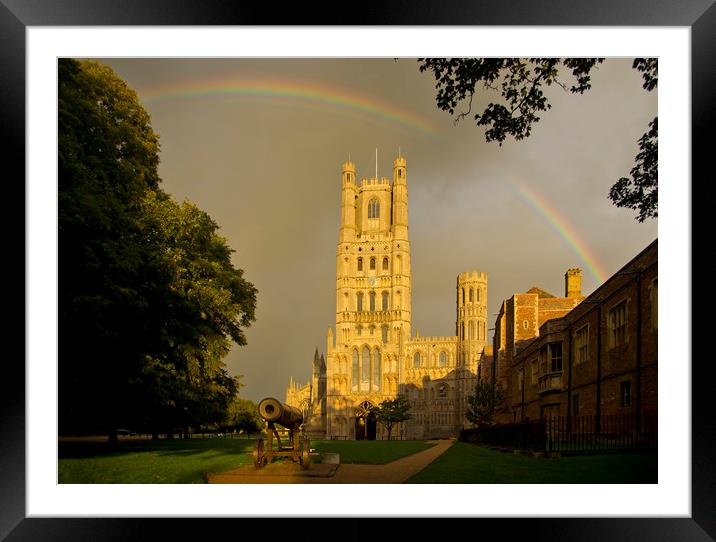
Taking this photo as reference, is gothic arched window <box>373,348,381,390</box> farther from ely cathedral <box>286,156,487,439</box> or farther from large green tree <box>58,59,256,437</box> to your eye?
large green tree <box>58,59,256,437</box>

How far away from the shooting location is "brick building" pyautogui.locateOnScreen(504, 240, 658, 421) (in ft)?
57.2

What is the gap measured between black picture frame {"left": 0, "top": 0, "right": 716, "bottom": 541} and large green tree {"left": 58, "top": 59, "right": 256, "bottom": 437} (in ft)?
19.7

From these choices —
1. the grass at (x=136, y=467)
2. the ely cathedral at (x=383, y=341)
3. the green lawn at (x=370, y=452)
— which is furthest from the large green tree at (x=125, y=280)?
the ely cathedral at (x=383, y=341)

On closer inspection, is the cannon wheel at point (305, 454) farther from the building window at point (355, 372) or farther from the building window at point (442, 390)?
the building window at point (442, 390)

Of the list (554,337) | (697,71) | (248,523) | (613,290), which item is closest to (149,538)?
(248,523)

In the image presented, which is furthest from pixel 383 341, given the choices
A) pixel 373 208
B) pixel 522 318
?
pixel 522 318

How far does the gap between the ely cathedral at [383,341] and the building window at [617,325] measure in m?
63.3

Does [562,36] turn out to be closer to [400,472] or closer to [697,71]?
[697,71]

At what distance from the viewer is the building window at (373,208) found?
10150cm

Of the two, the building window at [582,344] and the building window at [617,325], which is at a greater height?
the building window at [617,325]

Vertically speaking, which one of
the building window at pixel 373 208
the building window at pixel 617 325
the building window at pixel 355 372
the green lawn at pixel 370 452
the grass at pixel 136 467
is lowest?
the building window at pixel 355 372

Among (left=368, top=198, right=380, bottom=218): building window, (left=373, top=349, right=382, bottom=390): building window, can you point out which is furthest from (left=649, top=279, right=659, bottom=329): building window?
(left=368, top=198, right=380, bottom=218): building window

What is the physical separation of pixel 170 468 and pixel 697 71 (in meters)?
14.2

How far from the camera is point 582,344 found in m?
23.8
